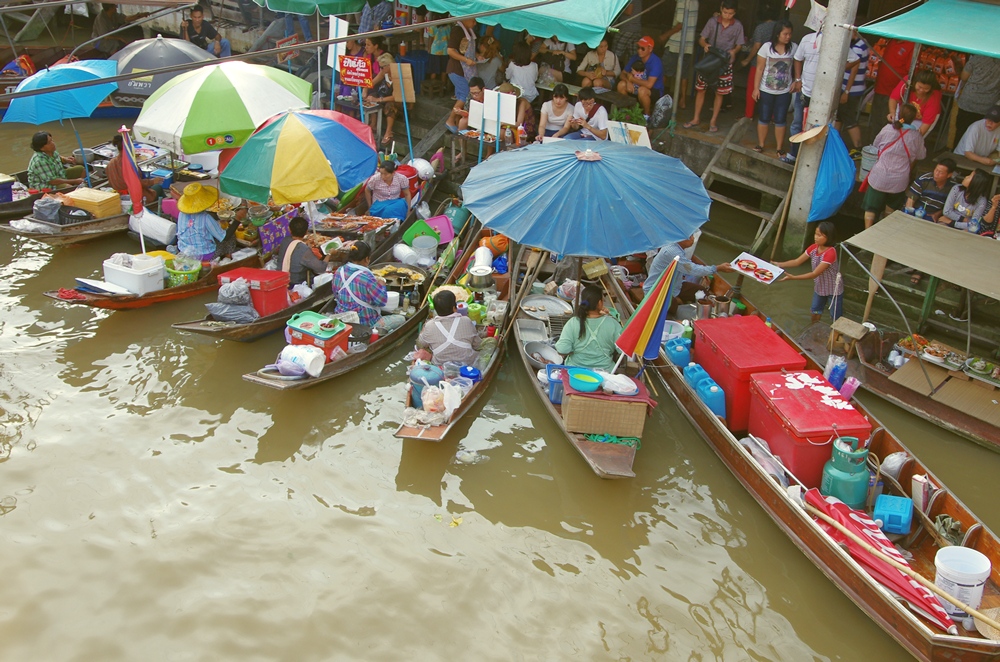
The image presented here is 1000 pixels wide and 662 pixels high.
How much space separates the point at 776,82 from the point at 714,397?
5.53 metres

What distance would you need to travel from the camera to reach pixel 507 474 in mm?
7578

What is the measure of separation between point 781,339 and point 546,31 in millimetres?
5334

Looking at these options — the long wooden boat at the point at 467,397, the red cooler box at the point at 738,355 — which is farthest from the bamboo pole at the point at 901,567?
the long wooden boat at the point at 467,397

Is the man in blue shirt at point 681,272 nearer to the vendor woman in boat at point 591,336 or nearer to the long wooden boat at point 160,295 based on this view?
the vendor woman in boat at point 591,336

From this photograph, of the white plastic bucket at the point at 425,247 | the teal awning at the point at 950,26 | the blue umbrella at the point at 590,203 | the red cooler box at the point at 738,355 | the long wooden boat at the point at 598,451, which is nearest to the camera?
the long wooden boat at the point at 598,451

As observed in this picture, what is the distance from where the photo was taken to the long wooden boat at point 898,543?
5305 mm

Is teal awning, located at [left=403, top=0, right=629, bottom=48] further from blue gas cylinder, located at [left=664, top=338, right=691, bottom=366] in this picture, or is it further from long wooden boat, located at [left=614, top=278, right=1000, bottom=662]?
long wooden boat, located at [left=614, top=278, right=1000, bottom=662]

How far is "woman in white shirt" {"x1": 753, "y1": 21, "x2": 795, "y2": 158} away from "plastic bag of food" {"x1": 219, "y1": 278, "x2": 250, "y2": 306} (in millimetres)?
7317

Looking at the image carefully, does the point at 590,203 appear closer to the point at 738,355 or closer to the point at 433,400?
the point at 738,355

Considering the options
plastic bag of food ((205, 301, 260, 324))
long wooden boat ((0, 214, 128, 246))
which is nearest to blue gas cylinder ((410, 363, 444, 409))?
plastic bag of food ((205, 301, 260, 324))

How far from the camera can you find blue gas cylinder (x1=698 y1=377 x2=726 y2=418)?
7590mm

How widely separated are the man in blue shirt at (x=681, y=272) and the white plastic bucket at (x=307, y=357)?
359cm

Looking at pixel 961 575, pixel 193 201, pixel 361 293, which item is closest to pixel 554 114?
pixel 361 293

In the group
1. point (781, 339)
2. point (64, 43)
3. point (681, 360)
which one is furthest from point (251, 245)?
point (64, 43)
